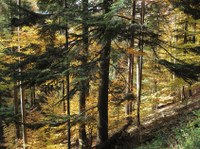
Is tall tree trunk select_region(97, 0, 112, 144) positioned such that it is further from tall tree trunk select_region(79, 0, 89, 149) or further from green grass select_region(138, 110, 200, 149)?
green grass select_region(138, 110, 200, 149)

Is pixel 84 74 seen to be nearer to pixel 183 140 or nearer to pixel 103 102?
pixel 103 102

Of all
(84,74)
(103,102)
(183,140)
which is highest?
(84,74)

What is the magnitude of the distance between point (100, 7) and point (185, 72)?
4163mm

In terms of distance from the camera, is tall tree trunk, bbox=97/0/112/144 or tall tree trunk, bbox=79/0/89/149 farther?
tall tree trunk, bbox=97/0/112/144

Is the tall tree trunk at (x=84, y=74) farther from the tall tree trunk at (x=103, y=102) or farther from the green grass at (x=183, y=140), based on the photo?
the green grass at (x=183, y=140)

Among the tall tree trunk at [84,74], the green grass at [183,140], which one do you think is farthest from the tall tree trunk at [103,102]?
the green grass at [183,140]

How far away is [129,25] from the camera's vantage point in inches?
318

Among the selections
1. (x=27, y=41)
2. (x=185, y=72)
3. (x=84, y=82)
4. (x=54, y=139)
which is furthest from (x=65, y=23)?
(x=54, y=139)

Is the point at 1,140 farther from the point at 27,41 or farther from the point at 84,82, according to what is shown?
the point at 84,82

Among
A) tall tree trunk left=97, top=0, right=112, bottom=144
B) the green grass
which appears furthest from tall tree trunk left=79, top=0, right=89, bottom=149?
the green grass

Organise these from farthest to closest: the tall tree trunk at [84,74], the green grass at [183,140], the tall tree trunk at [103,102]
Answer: the tall tree trunk at [103,102] < the tall tree trunk at [84,74] < the green grass at [183,140]

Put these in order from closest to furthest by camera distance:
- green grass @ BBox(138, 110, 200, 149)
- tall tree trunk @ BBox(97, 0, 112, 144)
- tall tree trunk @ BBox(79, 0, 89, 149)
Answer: green grass @ BBox(138, 110, 200, 149)
tall tree trunk @ BBox(79, 0, 89, 149)
tall tree trunk @ BBox(97, 0, 112, 144)

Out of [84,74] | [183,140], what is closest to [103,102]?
[84,74]

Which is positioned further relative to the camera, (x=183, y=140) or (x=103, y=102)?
(x=103, y=102)
